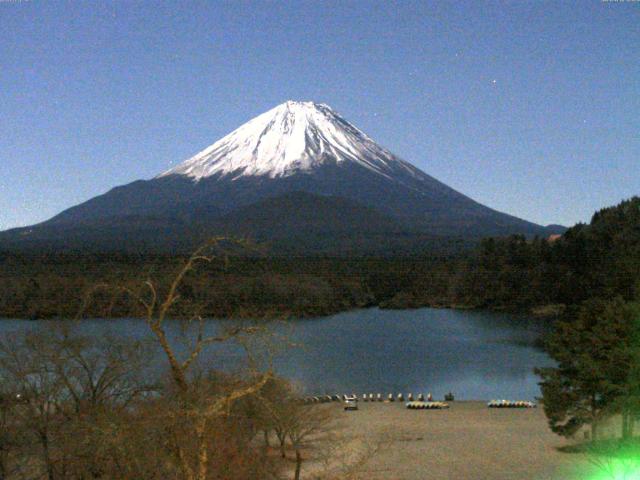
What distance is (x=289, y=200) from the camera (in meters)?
49.1

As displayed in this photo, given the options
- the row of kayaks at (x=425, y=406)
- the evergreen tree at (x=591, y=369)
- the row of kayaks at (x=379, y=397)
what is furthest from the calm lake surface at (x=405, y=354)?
the evergreen tree at (x=591, y=369)

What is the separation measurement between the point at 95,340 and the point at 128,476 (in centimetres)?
603

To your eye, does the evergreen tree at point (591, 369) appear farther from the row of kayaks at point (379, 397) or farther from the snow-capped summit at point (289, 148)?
the snow-capped summit at point (289, 148)

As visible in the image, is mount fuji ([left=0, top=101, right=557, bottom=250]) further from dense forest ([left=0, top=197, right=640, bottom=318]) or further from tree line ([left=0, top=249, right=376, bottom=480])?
tree line ([left=0, top=249, right=376, bottom=480])

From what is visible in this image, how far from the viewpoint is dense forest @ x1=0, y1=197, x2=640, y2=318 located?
2109cm

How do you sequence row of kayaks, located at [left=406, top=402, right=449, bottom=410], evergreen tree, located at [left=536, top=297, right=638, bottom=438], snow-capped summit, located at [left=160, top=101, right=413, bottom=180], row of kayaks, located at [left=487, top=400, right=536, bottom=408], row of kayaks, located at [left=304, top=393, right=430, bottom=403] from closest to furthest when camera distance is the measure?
1. evergreen tree, located at [left=536, top=297, right=638, bottom=438]
2. row of kayaks, located at [left=406, top=402, right=449, bottom=410]
3. row of kayaks, located at [left=487, top=400, right=536, bottom=408]
4. row of kayaks, located at [left=304, top=393, right=430, bottom=403]
5. snow-capped summit, located at [left=160, top=101, right=413, bottom=180]

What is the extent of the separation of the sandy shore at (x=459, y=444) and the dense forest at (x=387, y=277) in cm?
776

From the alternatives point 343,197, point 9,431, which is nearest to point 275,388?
point 9,431

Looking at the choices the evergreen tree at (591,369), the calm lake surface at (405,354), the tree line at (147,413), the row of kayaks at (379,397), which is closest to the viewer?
the tree line at (147,413)

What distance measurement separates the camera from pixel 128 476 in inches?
113

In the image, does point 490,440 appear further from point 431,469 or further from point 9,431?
point 9,431

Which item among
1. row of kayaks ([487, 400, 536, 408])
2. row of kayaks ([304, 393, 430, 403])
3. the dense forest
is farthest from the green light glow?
the dense forest

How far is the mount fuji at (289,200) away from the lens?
1640 inches

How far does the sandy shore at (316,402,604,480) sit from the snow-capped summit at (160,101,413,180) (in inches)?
1928
